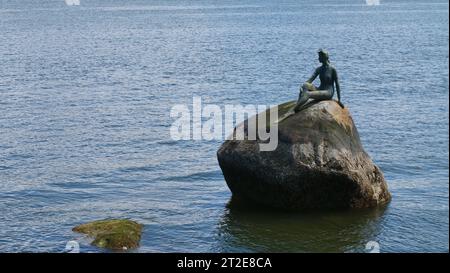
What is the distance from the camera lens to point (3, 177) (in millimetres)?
35781

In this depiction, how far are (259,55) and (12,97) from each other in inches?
1459

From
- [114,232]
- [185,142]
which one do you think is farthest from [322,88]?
[185,142]

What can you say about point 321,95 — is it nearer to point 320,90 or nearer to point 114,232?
point 320,90

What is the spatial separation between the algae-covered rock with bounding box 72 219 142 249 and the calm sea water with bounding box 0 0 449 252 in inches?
19.6

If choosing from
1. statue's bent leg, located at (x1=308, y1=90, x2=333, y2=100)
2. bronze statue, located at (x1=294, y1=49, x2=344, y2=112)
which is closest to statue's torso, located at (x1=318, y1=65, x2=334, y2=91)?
bronze statue, located at (x1=294, y1=49, x2=344, y2=112)

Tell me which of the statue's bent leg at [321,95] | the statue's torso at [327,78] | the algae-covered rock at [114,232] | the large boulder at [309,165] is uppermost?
the statue's torso at [327,78]

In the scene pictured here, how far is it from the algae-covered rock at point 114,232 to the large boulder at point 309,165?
4.62m

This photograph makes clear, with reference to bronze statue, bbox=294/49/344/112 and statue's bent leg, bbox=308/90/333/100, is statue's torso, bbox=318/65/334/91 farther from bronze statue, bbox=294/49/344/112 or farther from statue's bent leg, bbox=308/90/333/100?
statue's bent leg, bbox=308/90/333/100

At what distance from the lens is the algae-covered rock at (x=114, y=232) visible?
25.4 m

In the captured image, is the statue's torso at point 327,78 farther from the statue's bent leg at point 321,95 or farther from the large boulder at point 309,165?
the large boulder at point 309,165

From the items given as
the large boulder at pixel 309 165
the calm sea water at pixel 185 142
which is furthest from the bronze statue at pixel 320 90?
the calm sea water at pixel 185 142

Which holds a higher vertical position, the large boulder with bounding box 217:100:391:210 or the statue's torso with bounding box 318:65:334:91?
the statue's torso with bounding box 318:65:334:91

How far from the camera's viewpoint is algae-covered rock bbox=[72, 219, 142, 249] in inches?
999
